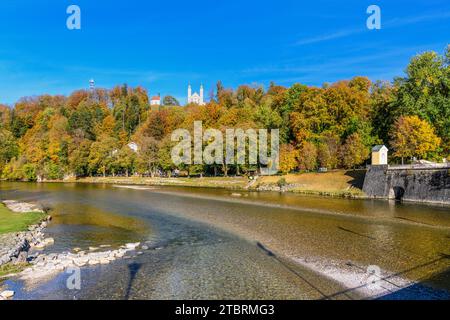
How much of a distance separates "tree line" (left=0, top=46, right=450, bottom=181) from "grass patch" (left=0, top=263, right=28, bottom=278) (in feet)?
177

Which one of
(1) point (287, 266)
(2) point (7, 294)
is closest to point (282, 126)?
(1) point (287, 266)

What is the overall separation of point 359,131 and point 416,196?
78.1 ft

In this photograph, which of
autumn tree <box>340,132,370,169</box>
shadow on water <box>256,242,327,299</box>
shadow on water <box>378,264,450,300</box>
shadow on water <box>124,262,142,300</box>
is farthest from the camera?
autumn tree <box>340,132,370,169</box>

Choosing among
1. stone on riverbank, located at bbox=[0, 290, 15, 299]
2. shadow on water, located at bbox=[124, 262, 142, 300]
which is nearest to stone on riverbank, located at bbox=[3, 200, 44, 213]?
shadow on water, located at bbox=[124, 262, 142, 300]

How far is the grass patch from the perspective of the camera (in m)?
17.4

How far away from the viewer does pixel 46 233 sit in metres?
27.8

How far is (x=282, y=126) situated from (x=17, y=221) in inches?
2506

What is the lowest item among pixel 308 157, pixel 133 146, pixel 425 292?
pixel 425 292

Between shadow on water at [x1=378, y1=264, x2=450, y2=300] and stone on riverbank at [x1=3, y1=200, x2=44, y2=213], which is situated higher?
stone on riverbank at [x1=3, y1=200, x2=44, y2=213]

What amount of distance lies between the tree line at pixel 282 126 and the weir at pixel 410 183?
27.3ft

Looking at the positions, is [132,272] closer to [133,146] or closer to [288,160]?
[288,160]

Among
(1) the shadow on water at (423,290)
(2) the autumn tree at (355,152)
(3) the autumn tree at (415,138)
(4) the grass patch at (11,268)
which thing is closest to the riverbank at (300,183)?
(2) the autumn tree at (355,152)

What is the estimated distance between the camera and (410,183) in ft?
153

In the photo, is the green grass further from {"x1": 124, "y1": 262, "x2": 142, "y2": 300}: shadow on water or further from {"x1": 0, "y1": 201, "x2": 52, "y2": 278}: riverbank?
{"x1": 124, "y1": 262, "x2": 142, "y2": 300}: shadow on water
